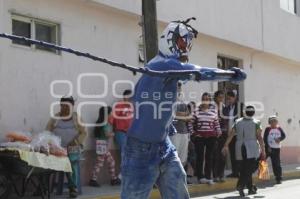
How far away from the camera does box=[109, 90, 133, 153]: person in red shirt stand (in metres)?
11.9

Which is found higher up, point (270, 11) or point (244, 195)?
point (270, 11)

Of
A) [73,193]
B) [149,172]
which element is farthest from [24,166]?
[149,172]

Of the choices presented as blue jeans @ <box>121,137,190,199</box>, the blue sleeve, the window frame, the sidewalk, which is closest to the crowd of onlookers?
the sidewalk

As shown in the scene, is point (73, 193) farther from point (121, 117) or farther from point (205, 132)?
point (205, 132)

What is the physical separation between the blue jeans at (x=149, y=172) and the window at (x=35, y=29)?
19.1ft

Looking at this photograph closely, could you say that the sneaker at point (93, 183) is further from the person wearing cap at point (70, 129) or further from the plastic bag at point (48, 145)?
the plastic bag at point (48, 145)

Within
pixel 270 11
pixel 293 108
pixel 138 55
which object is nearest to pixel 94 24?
pixel 138 55

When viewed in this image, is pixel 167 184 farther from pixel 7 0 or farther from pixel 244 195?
pixel 244 195

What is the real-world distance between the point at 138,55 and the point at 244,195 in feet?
13.0

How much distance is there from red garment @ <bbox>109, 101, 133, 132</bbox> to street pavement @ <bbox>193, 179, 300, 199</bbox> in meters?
2.07

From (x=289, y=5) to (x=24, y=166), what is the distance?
1546 centimetres

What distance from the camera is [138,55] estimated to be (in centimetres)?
1370

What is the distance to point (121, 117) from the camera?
11891 mm

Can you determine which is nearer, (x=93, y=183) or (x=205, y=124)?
(x=93, y=183)
